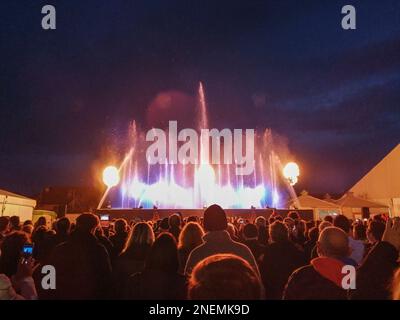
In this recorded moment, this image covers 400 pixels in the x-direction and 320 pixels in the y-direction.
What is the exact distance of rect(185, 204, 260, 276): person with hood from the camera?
18.7ft

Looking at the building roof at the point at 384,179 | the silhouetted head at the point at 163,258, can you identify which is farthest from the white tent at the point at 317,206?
the silhouetted head at the point at 163,258

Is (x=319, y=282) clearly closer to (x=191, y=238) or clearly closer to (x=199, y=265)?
(x=199, y=265)

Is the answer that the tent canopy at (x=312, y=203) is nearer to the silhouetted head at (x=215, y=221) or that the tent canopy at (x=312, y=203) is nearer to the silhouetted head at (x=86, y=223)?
the silhouetted head at (x=215, y=221)

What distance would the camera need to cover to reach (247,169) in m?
54.2

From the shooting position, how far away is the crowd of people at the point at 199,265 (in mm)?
2939

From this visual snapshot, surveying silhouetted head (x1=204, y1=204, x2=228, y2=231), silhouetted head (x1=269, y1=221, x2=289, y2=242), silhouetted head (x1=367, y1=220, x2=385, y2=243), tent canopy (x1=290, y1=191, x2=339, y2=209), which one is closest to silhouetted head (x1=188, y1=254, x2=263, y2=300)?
silhouetted head (x1=204, y1=204, x2=228, y2=231)

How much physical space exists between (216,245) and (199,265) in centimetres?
289

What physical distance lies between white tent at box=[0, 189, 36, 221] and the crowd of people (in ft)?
58.2

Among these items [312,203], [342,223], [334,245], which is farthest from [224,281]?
[312,203]

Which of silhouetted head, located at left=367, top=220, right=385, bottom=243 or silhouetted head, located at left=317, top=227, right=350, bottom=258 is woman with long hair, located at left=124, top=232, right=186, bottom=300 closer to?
silhouetted head, located at left=317, top=227, right=350, bottom=258

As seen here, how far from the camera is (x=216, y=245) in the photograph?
580cm

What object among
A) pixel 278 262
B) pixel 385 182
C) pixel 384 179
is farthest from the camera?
pixel 384 179
